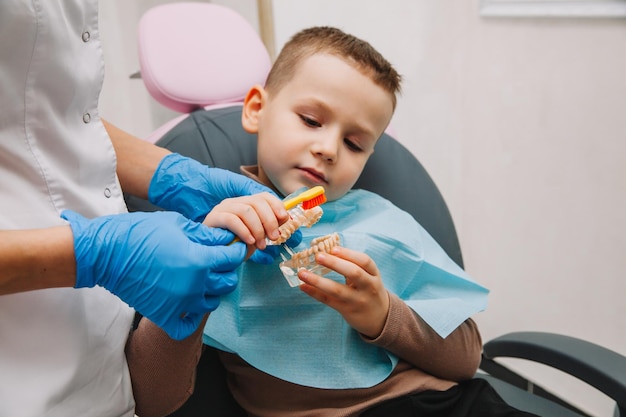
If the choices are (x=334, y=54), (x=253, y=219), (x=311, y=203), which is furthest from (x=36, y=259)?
(x=334, y=54)

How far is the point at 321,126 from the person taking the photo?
1.11m

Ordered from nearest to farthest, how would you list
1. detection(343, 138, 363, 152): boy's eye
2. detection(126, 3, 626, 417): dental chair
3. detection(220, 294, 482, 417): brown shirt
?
detection(220, 294, 482, 417): brown shirt → detection(343, 138, 363, 152): boy's eye → detection(126, 3, 626, 417): dental chair

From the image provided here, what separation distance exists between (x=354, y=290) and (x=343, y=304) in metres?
0.03

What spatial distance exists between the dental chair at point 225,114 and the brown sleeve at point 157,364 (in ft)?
0.76

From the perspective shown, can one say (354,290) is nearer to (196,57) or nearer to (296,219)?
(296,219)

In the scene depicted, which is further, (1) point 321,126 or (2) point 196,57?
(2) point 196,57

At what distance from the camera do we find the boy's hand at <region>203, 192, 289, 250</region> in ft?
2.71

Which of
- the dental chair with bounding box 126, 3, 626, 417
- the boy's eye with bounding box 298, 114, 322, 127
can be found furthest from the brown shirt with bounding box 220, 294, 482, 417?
the boy's eye with bounding box 298, 114, 322, 127

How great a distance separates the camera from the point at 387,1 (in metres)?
2.06

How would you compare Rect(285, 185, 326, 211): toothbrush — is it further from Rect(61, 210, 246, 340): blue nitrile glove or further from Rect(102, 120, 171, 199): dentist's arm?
Rect(102, 120, 171, 199): dentist's arm

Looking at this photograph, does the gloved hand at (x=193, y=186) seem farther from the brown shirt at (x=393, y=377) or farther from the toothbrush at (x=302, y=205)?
the brown shirt at (x=393, y=377)

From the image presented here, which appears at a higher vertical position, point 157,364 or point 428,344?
point 428,344

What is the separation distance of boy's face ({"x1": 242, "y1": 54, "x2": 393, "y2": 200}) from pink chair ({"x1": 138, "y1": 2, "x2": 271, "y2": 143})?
0.98 feet

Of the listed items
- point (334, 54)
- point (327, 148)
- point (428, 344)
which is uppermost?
point (334, 54)
